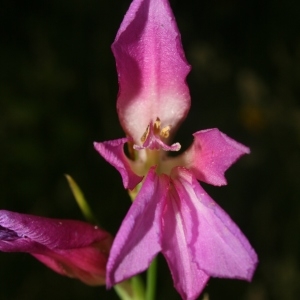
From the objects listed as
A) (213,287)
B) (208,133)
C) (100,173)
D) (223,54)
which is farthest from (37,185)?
(208,133)

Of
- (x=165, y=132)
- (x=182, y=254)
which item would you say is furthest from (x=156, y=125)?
(x=182, y=254)

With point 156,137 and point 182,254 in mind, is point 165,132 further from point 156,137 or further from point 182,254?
point 182,254

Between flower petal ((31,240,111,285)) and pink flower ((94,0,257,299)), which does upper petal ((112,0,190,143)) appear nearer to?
pink flower ((94,0,257,299))

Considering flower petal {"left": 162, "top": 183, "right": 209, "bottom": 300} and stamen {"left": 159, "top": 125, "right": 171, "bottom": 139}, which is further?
stamen {"left": 159, "top": 125, "right": 171, "bottom": 139}

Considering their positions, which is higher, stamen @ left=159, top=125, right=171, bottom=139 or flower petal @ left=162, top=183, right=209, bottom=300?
stamen @ left=159, top=125, right=171, bottom=139

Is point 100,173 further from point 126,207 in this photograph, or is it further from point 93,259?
point 93,259

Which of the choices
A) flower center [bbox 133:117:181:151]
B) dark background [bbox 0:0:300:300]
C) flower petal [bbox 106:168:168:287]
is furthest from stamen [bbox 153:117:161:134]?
dark background [bbox 0:0:300:300]
